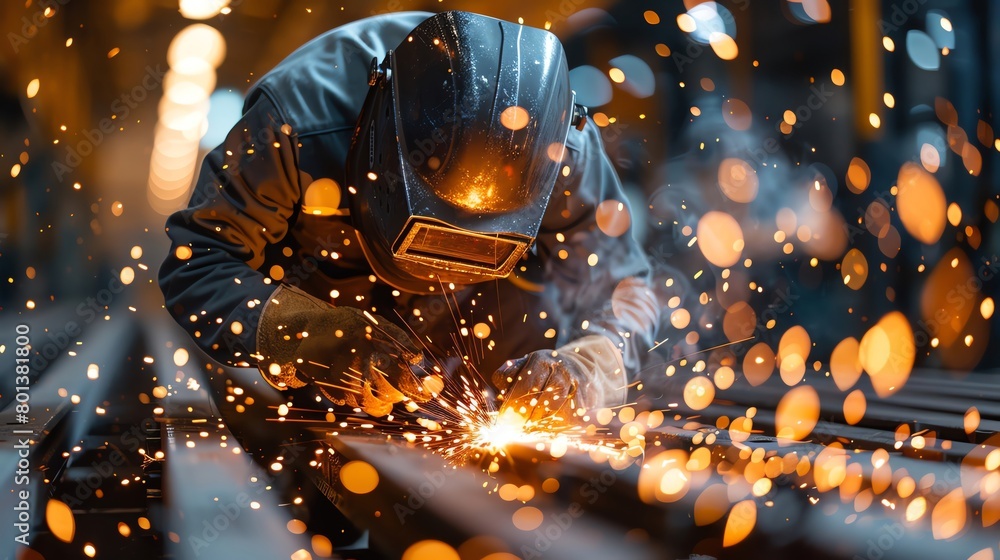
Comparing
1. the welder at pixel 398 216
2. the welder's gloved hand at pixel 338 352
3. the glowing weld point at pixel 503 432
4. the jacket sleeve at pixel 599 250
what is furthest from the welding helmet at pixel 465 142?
the jacket sleeve at pixel 599 250

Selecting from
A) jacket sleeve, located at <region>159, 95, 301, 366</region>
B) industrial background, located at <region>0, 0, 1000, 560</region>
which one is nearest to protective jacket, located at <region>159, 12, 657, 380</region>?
jacket sleeve, located at <region>159, 95, 301, 366</region>

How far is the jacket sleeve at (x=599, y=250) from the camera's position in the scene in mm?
1627

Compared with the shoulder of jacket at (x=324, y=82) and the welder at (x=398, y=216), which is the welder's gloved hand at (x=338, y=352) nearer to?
the welder at (x=398, y=216)

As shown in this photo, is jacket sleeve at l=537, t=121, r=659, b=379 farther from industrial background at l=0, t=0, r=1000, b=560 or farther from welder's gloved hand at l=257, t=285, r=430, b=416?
welder's gloved hand at l=257, t=285, r=430, b=416

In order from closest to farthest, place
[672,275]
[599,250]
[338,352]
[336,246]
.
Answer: [338,352]
[336,246]
[599,250]
[672,275]

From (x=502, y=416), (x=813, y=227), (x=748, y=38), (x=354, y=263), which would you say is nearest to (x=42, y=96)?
(x=354, y=263)

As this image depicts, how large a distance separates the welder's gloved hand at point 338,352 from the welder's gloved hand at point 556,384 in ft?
0.51

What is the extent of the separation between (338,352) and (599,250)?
66 cm

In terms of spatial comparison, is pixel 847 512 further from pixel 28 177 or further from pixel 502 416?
pixel 28 177

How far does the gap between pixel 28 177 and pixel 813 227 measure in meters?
2.73

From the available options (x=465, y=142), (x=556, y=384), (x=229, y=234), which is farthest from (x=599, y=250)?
(x=229, y=234)

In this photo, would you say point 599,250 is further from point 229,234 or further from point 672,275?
point 672,275

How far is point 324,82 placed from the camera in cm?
149

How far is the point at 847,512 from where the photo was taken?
1077mm
